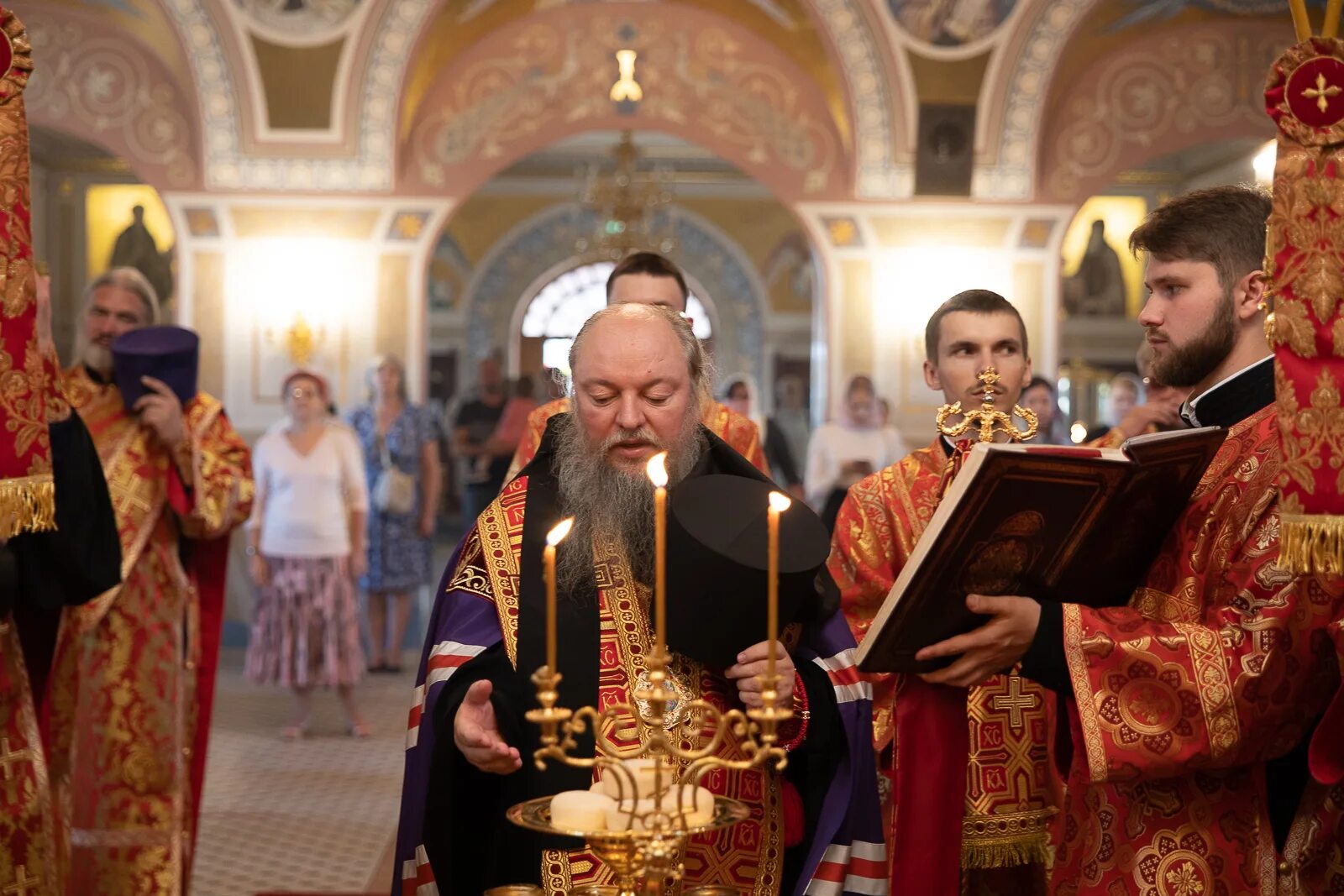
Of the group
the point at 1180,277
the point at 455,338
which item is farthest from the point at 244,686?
the point at 455,338

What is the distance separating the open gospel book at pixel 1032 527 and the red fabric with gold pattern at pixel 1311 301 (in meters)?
0.21

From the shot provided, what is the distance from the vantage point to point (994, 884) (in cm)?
328

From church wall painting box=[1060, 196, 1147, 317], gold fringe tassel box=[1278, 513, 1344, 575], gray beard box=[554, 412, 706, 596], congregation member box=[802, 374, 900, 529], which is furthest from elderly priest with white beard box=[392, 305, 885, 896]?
church wall painting box=[1060, 196, 1147, 317]

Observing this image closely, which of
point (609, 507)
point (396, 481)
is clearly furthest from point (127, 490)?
point (396, 481)

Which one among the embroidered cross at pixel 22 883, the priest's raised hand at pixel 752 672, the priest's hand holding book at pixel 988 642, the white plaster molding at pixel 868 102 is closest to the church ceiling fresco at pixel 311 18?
the white plaster molding at pixel 868 102

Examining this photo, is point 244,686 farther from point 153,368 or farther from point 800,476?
point 153,368

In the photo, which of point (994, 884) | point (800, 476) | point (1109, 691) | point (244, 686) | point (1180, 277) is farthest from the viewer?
point (800, 476)

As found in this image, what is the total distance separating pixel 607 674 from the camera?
255cm

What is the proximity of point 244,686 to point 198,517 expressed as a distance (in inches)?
223

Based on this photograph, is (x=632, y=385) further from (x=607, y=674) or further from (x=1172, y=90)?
(x=1172, y=90)

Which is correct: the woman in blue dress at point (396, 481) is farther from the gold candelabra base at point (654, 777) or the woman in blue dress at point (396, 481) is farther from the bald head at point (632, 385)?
the gold candelabra base at point (654, 777)

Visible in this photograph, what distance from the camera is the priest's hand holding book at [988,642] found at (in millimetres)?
2254

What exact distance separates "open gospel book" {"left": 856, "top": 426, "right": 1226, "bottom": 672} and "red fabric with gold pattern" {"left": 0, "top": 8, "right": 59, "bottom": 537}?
1.55 m

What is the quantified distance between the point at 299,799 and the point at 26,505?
4.51 meters
